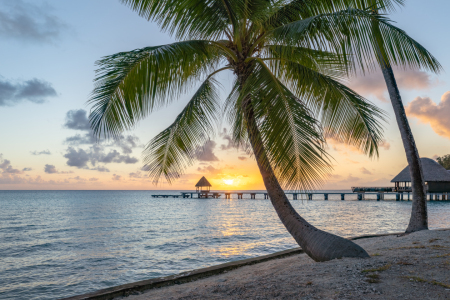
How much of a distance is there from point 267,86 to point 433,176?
46.8 m

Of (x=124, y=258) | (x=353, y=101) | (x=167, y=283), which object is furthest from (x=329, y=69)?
(x=124, y=258)

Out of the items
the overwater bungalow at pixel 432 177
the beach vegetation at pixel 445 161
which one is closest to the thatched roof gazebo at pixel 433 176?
the overwater bungalow at pixel 432 177

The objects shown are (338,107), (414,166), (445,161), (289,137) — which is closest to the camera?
(289,137)

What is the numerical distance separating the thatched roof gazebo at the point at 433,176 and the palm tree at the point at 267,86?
43990mm

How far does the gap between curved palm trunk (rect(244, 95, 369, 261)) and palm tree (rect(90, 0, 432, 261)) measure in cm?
2

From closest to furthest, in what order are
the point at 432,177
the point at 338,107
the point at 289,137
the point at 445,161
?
the point at 289,137 → the point at 338,107 → the point at 432,177 → the point at 445,161

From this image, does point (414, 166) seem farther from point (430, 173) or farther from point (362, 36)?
point (430, 173)

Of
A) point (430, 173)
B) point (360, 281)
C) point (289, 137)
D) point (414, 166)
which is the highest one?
point (430, 173)

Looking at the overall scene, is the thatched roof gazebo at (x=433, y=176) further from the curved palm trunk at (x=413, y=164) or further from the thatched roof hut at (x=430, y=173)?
the curved palm trunk at (x=413, y=164)

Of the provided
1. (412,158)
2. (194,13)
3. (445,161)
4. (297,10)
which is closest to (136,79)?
(194,13)

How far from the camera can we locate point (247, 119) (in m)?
5.09

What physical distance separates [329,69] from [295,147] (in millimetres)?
2714

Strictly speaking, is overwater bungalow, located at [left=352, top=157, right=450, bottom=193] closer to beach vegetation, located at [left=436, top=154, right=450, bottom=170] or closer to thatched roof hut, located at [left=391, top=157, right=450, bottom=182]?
thatched roof hut, located at [left=391, top=157, right=450, bottom=182]

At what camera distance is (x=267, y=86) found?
14.7ft
